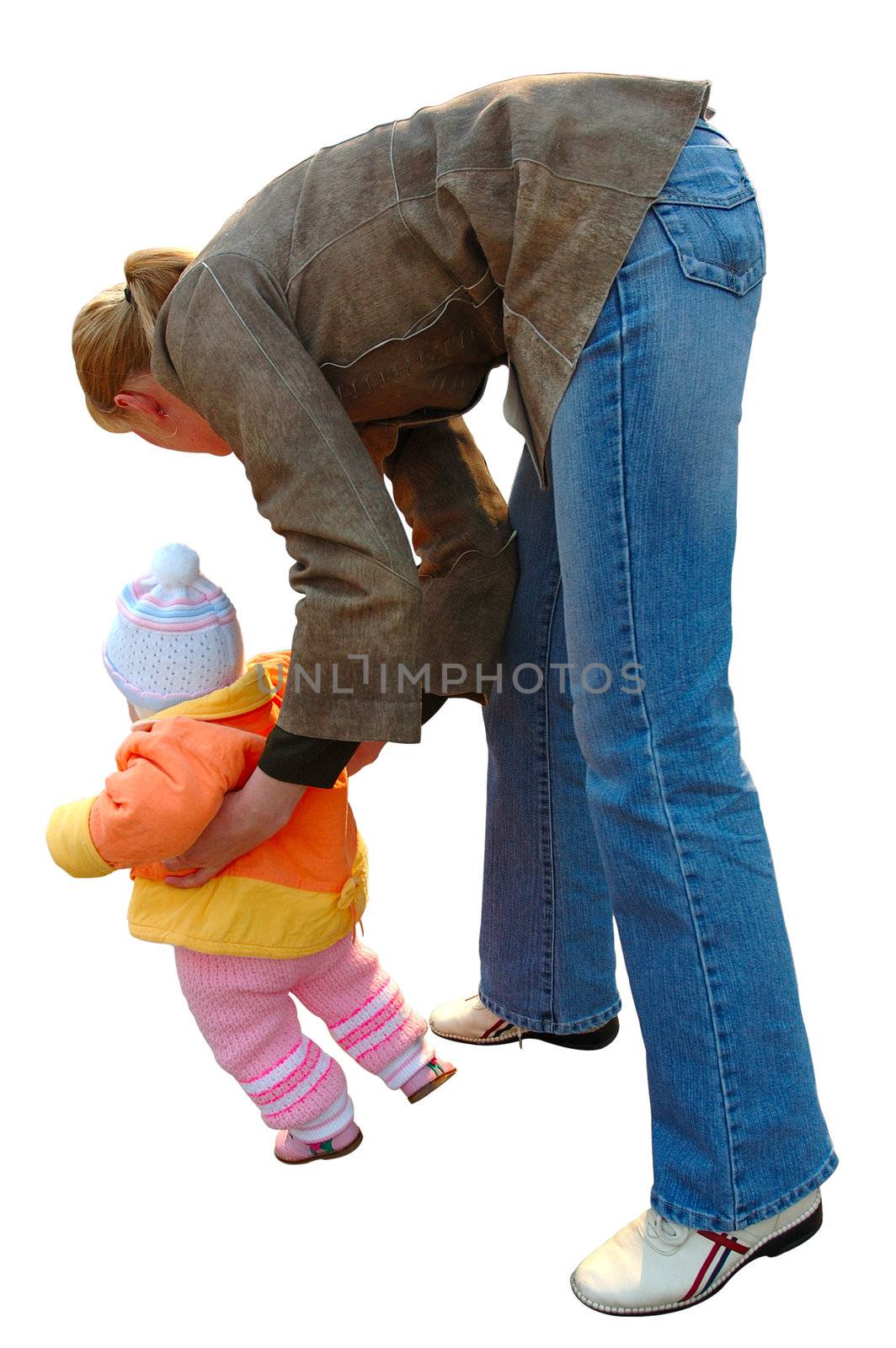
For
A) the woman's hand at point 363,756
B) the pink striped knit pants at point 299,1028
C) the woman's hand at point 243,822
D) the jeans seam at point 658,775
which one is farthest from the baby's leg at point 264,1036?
the jeans seam at point 658,775

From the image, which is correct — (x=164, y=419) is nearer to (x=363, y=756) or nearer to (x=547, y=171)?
(x=363, y=756)

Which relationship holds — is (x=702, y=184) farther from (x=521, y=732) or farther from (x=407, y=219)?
(x=521, y=732)

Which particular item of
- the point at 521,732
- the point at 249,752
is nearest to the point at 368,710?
the point at 249,752

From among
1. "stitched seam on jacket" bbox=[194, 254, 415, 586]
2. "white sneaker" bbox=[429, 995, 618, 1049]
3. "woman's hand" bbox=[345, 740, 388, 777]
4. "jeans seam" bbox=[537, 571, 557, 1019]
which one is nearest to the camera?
"stitched seam on jacket" bbox=[194, 254, 415, 586]

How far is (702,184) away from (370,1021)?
158 cm

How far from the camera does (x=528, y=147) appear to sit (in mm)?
2162

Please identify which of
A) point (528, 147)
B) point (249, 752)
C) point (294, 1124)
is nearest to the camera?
point (528, 147)

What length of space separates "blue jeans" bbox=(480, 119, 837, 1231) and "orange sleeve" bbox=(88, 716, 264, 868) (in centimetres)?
61

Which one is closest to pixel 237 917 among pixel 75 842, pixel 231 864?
pixel 231 864

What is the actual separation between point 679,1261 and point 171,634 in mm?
1291

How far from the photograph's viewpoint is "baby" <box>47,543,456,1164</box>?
2465 mm

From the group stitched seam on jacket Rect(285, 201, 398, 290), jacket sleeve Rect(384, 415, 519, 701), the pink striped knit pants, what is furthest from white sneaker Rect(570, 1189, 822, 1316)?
stitched seam on jacket Rect(285, 201, 398, 290)

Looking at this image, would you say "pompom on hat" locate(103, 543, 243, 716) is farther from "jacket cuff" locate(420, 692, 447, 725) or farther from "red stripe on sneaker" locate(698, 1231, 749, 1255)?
"red stripe on sneaker" locate(698, 1231, 749, 1255)

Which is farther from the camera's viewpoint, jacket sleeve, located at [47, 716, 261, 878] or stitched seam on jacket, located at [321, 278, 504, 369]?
jacket sleeve, located at [47, 716, 261, 878]
